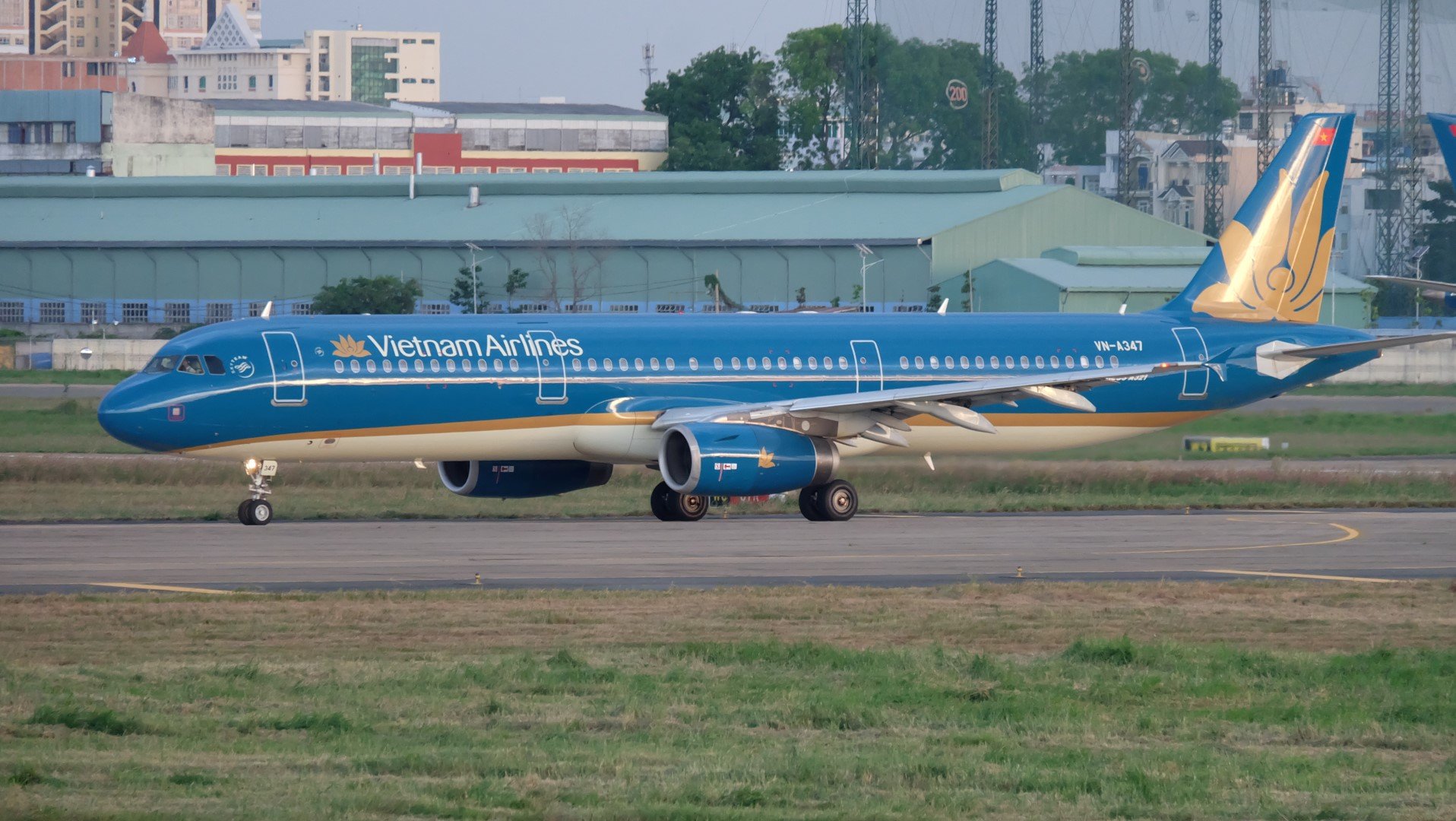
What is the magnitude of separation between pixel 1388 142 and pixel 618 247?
59247mm

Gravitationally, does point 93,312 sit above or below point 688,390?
above

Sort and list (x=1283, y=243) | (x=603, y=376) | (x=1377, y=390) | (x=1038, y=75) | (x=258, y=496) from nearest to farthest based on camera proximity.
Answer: (x=258, y=496)
(x=603, y=376)
(x=1283, y=243)
(x=1377, y=390)
(x=1038, y=75)

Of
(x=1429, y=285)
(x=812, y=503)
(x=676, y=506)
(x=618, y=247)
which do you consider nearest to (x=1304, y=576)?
(x=1429, y=285)

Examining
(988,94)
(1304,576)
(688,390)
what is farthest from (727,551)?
(988,94)

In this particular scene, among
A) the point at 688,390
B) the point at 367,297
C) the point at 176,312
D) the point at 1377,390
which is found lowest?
the point at 1377,390

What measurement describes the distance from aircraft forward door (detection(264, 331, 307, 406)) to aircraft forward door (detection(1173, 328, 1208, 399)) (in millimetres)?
17659

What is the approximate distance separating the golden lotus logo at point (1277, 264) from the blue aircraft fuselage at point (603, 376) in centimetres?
103

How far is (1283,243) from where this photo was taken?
Result: 40.2 metres

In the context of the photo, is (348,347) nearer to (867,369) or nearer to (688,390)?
(688,390)

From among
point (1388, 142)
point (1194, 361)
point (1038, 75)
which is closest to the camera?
point (1194, 361)

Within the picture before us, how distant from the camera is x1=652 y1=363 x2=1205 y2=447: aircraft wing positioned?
3294cm

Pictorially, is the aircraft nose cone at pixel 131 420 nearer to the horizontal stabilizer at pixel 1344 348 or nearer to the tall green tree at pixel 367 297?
the horizontal stabilizer at pixel 1344 348

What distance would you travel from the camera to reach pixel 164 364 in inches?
1276

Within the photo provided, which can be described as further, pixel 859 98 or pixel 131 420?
pixel 859 98
